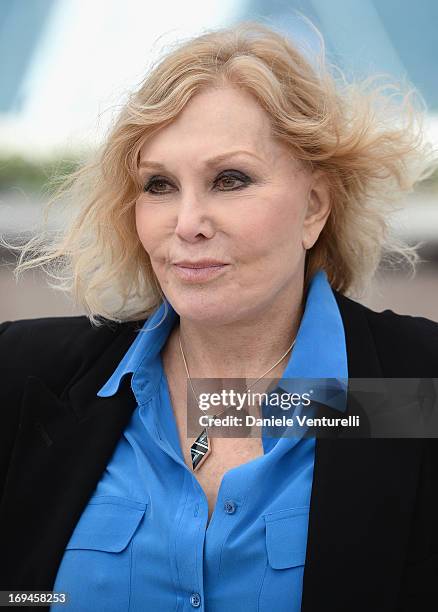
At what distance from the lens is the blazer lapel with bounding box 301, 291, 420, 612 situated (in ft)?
5.75

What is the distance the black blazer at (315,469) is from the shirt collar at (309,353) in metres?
0.04

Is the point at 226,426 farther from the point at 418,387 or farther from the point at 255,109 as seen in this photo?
the point at 255,109

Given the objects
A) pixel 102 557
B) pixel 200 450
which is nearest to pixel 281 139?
pixel 200 450

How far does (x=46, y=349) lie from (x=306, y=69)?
1057 millimetres

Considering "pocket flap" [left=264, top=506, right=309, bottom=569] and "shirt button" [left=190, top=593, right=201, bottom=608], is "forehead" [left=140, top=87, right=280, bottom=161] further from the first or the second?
"shirt button" [left=190, top=593, right=201, bottom=608]

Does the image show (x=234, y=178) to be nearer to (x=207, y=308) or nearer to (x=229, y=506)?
(x=207, y=308)

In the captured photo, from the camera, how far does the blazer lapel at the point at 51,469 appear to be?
6.33ft

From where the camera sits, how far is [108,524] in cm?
190

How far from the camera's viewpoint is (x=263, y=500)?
185 centimetres

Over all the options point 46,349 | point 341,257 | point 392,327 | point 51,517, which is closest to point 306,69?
point 341,257

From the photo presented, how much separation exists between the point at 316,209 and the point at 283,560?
36.6 inches

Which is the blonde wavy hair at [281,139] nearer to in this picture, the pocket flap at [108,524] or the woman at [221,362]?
the woman at [221,362]

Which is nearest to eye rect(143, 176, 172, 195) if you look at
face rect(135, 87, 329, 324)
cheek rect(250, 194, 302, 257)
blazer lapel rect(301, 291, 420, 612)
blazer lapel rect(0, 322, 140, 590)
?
face rect(135, 87, 329, 324)

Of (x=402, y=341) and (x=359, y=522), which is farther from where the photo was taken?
(x=402, y=341)
